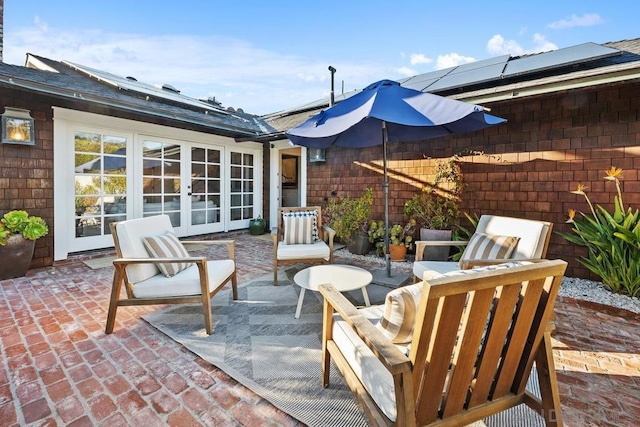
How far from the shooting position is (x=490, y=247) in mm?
2926

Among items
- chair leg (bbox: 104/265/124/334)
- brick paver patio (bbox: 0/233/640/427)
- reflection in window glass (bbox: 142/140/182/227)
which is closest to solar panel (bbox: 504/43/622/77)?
brick paver patio (bbox: 0/233/640/427)

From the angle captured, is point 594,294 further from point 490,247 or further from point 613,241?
point 490,247

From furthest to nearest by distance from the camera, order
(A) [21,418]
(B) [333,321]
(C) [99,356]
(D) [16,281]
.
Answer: (D) [16,281] → (C) [99,356] → (B) [333,321] → (A) [21,418]

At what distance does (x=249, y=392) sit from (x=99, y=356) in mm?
1228

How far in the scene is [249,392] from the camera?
1888mm

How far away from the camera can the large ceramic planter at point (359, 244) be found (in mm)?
5668

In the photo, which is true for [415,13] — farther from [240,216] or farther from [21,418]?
[21,418]

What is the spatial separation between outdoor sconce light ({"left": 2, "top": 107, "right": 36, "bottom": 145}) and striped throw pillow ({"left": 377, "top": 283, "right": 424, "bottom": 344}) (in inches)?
218

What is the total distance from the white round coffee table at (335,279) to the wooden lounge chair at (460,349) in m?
1.19

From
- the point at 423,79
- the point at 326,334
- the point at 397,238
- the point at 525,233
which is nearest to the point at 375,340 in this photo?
the point at 326,334

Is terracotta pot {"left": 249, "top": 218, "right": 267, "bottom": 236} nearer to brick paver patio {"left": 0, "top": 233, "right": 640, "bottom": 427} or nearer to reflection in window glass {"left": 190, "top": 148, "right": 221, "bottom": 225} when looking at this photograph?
reflection in window glass {"left": 190, "top": 148, "right": 221, "bottom": 225}

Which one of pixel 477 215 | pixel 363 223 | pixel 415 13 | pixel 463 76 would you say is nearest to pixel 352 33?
pixel 415 13

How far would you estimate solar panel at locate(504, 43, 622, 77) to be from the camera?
4.23m

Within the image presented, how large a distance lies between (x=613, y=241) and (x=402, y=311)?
3.75m
